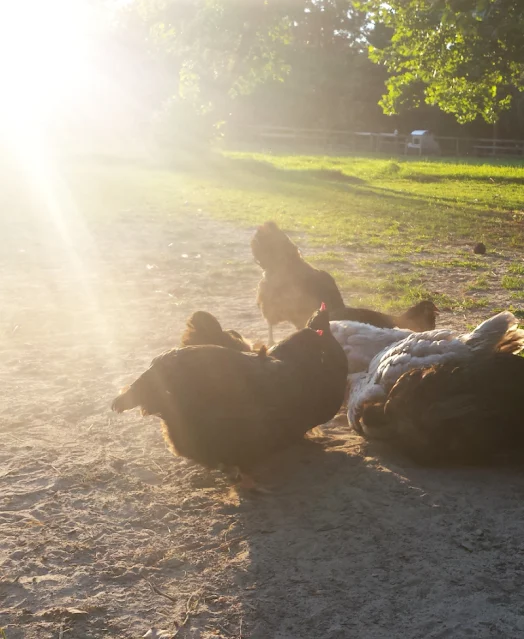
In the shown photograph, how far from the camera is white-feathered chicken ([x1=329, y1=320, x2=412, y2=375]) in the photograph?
17.9 ft

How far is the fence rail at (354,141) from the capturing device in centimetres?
4197

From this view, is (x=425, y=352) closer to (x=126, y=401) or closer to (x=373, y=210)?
(x=126, y=401)

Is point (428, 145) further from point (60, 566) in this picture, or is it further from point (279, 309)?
point (60, 566)

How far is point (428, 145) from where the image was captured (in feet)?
138

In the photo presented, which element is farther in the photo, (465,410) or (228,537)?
(465,410)

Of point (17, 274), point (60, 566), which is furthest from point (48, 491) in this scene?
point (17, 274)

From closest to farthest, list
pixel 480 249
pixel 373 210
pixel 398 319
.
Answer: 1. pixel 398 319
2. pixel 480 249
3. pixel 373 210

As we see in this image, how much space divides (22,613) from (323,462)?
1.93 metres

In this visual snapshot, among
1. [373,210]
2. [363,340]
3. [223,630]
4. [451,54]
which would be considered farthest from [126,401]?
[451,54]

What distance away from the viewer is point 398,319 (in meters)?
6.35

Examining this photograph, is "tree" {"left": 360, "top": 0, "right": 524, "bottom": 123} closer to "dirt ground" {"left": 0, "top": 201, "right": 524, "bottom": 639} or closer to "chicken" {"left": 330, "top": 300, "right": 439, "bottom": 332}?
"chicken" {"left": 330, "top": 300, "right": 439, "bottom": 332}

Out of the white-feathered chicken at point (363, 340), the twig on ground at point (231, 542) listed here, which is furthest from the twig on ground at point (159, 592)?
the white-feathered chicken at point (363, 340)

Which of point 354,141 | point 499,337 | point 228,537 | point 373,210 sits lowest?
point 228,537

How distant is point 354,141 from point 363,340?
4129 cm
